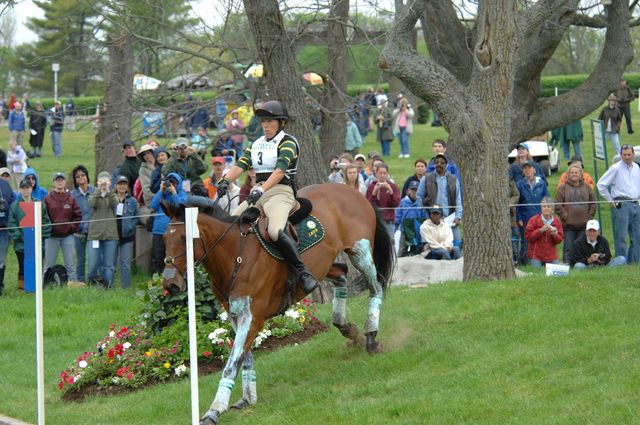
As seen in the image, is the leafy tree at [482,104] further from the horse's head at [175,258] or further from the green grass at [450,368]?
the horse's head at [175,258]

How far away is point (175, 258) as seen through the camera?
9961mm

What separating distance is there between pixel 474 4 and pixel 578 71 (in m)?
52.7

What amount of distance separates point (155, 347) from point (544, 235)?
772 cm

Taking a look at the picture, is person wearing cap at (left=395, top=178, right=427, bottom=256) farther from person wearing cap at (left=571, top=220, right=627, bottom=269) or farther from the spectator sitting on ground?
the spectator sitting on ground

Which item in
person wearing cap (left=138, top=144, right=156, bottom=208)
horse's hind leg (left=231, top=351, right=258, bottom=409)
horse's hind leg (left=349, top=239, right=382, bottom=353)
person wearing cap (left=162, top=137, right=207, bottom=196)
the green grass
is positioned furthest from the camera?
person wearing cap (left=138, top=144, right=156, bottom=208)

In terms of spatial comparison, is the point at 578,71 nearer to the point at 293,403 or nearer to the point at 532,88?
the point at 532,88

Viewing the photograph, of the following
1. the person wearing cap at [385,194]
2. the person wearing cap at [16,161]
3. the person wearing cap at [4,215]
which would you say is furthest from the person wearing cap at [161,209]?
the person wearing cap at [16,161]

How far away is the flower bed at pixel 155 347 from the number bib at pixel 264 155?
104 inches

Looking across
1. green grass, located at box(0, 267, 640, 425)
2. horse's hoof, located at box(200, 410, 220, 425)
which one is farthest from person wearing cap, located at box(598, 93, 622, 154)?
horse's hoof, located at box(200, 410, 220, 425)

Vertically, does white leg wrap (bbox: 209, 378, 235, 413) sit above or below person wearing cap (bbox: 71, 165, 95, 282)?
below

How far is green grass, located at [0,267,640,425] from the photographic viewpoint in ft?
29.9

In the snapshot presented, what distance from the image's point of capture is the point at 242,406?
1050 cm

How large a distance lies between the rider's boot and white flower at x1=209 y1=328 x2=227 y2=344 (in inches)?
85.0

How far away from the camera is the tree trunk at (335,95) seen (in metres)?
20.7
